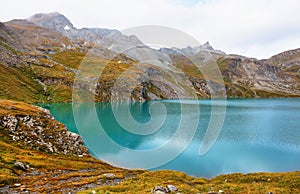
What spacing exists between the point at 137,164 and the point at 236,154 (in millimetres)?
27440

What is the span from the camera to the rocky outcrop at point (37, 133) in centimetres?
4625

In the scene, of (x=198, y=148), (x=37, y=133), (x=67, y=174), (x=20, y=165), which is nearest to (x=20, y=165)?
(x=20, y=165)

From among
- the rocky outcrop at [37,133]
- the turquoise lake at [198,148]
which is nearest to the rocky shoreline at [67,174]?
the rocky outcrop at [37,133]

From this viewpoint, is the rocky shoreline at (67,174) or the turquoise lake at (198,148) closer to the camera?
the rocky shoreline at (67,174)

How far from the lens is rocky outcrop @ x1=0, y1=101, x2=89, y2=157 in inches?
1821

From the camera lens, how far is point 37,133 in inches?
1937

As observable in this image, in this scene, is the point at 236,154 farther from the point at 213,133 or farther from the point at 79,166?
the point at 79,166

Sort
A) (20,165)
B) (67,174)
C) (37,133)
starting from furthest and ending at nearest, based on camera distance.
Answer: (37,133) < (67,174) < (20,165)

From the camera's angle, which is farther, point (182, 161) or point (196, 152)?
point (196, 152)

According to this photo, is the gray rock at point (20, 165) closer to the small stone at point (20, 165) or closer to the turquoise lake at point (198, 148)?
the small stone at point (20, 165)

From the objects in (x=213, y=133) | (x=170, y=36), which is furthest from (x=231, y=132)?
(x=170, y=36)

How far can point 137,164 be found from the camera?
172 feet

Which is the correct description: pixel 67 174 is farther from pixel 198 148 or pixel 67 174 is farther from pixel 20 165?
pixel 198 148

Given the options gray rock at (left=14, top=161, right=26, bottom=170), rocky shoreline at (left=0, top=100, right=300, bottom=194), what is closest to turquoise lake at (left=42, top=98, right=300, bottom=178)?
rocky shoreline at (left=0, top=100, right=300, bottom=194)
